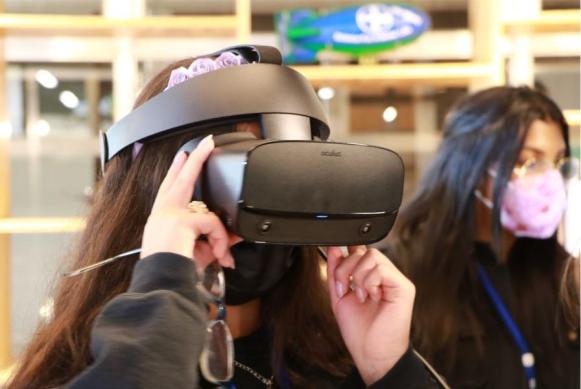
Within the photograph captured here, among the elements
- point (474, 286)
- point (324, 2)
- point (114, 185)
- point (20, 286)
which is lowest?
point (20, 286)

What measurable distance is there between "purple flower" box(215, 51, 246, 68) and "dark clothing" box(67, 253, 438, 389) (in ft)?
0.88

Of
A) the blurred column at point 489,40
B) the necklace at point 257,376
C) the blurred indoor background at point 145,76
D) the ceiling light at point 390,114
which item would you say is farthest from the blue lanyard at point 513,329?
the ceiling light at point 390,114

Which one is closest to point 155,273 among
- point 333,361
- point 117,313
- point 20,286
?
point 117,313

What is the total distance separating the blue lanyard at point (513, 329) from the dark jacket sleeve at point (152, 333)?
858 millimetres

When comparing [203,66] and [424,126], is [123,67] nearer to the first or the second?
[203,66]

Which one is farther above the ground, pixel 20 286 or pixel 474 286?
pixel 474 286

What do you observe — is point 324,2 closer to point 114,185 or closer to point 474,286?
point 474,286

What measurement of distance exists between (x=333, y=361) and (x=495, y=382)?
51 centimetres

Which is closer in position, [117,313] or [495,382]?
[117,313]

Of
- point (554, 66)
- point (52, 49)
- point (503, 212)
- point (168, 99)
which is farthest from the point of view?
point (554, 66)

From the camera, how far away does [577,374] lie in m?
1.34

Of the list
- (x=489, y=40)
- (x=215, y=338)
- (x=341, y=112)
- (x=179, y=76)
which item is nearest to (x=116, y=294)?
(x=215, y=338)

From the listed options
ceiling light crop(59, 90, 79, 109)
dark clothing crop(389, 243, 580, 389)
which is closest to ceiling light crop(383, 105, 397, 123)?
ceiling light crop(59, 90, 79, 109)

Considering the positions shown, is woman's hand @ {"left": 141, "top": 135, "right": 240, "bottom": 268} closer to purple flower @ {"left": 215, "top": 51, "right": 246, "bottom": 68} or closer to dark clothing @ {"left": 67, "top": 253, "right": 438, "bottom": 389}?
dark clothing @ {"left": 67, "top": 253, "right": 438, "bottom": 389}
